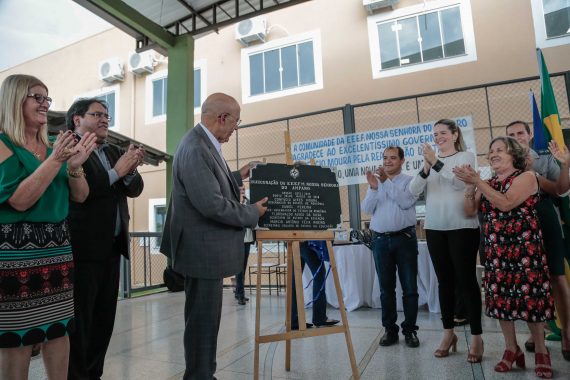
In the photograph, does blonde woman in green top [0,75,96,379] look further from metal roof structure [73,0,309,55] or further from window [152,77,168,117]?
window [152,77,168,117]

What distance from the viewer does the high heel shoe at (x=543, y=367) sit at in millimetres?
2162

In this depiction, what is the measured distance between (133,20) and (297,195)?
5411mm

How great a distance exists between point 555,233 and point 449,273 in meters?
0.76

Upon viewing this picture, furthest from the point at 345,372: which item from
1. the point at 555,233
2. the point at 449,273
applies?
the point at 555,233

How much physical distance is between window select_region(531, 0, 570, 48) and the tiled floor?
6.02 meters

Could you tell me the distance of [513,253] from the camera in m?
2.28

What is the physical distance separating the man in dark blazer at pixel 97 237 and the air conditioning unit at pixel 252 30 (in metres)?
7.85

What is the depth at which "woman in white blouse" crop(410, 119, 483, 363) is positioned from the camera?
2504 mm

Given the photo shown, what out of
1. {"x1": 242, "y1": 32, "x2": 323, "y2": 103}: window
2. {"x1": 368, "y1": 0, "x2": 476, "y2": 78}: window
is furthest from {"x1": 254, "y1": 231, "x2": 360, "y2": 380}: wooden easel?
{"x1": 242, "y1": 32, "x2": 323, "y2": 103}: window

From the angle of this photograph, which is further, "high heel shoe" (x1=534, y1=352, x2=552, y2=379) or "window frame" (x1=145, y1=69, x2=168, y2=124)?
"window frame" (x1=145, y1=69, x2=168, y2=124)

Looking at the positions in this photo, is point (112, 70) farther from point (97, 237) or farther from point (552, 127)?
point (552, 127)

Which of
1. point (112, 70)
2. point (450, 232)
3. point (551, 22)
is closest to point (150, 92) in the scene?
point (112, 70)

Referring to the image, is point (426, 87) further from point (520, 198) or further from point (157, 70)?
point (157, 70)

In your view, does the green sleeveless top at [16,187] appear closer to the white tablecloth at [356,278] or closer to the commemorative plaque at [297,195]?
the commemorative plaque at [297,195]
